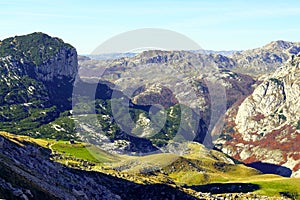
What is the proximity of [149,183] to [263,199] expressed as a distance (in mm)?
54463

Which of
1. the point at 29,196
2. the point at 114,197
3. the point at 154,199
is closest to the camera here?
the point at 29,196

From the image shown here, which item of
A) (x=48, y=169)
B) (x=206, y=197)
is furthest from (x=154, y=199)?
(x=48, y=169)

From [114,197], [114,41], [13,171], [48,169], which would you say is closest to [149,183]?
[114,197]

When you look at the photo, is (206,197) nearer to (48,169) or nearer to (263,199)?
(263,199)

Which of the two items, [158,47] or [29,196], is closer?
[29,196]

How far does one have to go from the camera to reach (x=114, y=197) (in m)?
141

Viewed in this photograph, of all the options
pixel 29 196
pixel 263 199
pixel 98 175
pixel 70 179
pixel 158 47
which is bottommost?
pixel 263 199

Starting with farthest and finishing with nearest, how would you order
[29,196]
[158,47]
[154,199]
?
[154,199] → [158,47] → [29,196]

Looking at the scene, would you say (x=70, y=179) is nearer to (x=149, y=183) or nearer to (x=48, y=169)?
(x=48, y=169)

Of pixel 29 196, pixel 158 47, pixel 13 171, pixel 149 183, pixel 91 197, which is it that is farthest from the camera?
pixel 149 183

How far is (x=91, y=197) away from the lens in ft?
394

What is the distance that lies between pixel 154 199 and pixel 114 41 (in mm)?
81521

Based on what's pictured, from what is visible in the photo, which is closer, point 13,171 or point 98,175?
point 13,171

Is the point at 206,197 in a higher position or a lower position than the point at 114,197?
lower
